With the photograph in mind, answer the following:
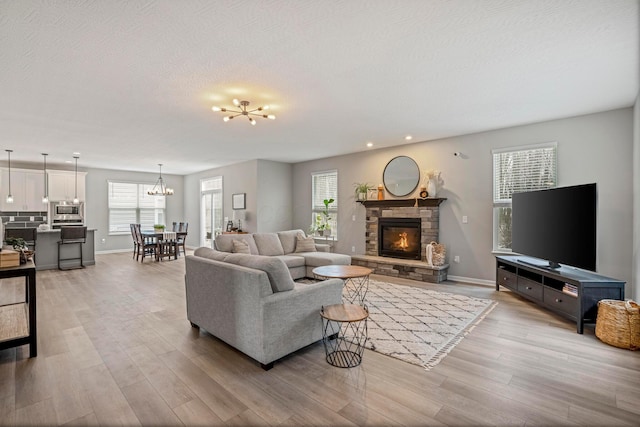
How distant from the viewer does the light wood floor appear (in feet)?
6.45

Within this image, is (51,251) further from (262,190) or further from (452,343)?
(452,343)

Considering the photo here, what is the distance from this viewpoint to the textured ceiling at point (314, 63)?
7.31 feet

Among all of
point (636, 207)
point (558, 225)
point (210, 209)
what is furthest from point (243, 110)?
point (210, 209)

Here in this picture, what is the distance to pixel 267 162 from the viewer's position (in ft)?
27.5

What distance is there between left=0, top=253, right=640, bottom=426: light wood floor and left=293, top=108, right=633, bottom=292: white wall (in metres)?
1.84

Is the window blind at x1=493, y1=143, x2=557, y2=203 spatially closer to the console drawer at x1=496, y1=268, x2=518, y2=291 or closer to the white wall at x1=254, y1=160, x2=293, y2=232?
the console drawer at x1=496, y1=268, x2=518, y2=291

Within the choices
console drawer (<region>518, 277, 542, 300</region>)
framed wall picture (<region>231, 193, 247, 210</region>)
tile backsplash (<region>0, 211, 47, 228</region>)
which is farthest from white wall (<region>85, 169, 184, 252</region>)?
console drawer (<region>518, 277, 542, 300</region>)

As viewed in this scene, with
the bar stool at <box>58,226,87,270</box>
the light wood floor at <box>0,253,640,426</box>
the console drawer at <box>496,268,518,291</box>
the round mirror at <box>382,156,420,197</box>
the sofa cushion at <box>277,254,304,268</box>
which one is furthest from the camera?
the bar stool at <box>58,226,87,270</box>

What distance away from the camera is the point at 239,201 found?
28.8ft

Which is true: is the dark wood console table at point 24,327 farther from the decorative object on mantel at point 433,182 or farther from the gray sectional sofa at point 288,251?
the decorative object on mantel at point 433,182

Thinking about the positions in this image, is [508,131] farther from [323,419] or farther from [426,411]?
[323,419]

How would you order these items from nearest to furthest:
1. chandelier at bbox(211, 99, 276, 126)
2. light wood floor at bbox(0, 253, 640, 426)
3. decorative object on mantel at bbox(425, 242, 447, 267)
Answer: light wood floor at bbox(0, 253, 640, 426) < chandelier at bbox(211, 99, 276, 126) < decorative object on mantel at bbox(425, 242, 447, 267)

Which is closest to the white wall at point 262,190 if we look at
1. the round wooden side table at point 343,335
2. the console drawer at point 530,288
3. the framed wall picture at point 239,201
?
the framed wall picture at point 239,201

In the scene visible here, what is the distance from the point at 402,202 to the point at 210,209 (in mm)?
6511
